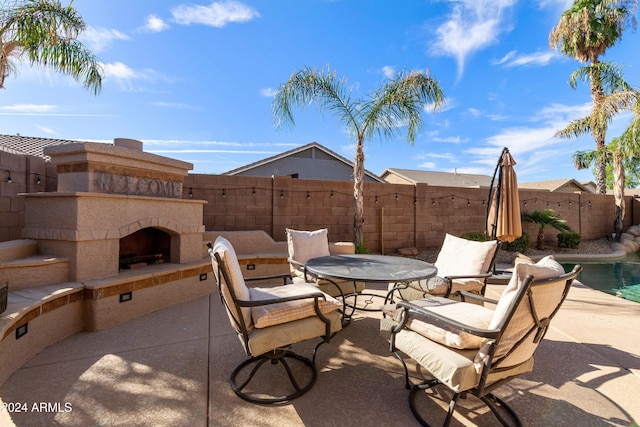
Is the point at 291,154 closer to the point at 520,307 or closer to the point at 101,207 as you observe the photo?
the point at 101,207

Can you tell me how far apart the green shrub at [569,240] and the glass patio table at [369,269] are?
11035 mm

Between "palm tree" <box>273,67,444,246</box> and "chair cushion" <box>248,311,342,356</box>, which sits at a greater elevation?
"palm tree" <box>273,67,444,246</box>

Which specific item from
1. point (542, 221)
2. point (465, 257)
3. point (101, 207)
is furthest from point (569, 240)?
point (101, 207)

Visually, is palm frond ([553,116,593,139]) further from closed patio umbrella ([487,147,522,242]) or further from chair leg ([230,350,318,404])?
chair leg ([230,350,318,404])

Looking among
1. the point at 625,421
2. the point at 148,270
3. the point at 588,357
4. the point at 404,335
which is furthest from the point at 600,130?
the point at 148,270

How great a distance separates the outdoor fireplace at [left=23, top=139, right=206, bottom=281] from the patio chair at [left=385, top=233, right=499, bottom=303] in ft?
11.6

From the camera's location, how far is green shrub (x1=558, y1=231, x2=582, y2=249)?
10.8 m

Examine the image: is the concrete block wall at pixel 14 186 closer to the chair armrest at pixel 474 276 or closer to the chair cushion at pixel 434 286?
the chair cushion at pixel 434 286

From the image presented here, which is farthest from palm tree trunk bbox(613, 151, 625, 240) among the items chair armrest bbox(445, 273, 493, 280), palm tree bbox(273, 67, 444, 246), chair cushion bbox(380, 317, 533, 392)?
chair cushion bbox(380, 317, 533, 392)

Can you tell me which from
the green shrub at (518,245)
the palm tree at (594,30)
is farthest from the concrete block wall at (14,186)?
the palm tree at (594,30)

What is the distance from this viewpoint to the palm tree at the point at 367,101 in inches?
249

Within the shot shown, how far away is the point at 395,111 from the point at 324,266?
16.0ft

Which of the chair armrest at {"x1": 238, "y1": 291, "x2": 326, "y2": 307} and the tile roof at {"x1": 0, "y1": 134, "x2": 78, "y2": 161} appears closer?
the chair armrest at {"x1": 238, "y1": 291, "x2": 326, "y2": 307}

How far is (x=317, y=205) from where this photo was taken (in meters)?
7.59
